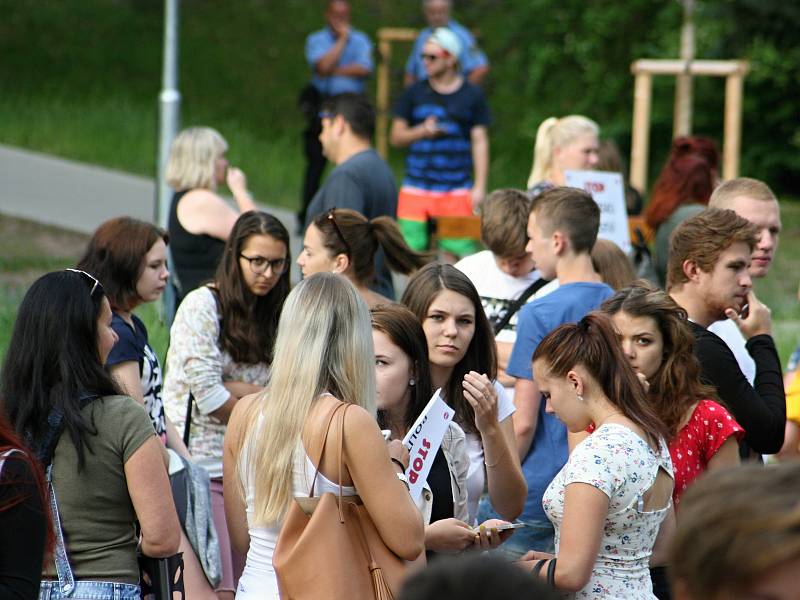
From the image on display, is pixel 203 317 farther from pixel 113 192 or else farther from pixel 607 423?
pixel 113 192

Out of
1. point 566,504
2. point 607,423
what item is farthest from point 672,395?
point 566,504

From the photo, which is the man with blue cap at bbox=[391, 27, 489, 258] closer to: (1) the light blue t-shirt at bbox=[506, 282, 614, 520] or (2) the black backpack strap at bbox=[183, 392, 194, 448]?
(2) the black backpack strap at bbox=[183, 392, 194, 448]

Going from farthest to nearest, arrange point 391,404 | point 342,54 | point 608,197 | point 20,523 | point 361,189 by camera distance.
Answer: point 342,54
point 608,197
point 361,189
point 391,404
point 20,523

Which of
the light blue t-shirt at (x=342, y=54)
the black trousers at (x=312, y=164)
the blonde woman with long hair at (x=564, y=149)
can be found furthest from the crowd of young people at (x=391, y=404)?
the light blue t-shirt at (x=342, y=54)

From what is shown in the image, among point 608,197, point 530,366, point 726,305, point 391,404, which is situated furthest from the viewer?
point 608,197

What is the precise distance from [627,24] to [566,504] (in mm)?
15718

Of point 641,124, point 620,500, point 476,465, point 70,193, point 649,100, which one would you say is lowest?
point 476,465

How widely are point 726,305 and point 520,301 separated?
111 cm

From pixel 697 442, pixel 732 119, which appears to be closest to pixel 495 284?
pixel 697 442

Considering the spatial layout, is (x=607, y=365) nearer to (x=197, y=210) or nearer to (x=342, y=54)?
(x=197, y=210)

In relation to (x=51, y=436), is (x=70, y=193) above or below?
above

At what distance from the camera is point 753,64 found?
16469 millimetres

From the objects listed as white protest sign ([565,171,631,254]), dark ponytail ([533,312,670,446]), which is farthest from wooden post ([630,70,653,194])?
dark ponytail ([533,312,670,446])

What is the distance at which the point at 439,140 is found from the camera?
372 inches
